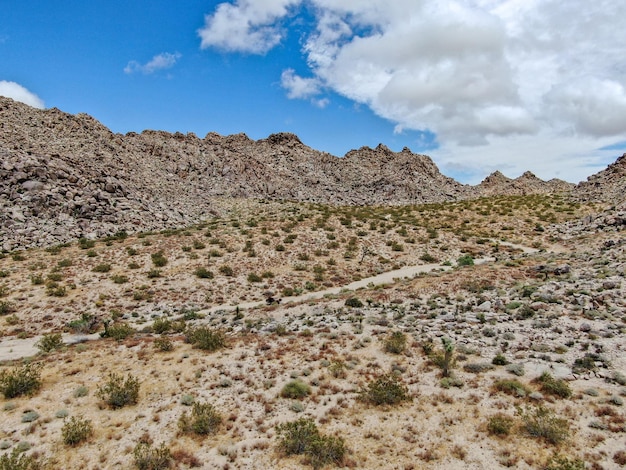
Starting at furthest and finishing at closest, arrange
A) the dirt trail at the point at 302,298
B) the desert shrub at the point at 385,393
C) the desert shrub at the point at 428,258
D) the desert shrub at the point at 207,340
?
1. the desert shrub at the point at 428,258
2. the dirt trail at the point at 302,298
3. the desert shrub at the point at 207,340
4. the desert shrub at the point at 385,393

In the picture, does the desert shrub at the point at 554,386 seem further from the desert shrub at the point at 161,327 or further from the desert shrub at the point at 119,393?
the desert shrub at the point at 161,327

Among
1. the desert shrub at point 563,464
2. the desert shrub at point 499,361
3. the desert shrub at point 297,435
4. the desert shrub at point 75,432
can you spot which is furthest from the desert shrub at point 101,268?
the desert shrub at point 563,464

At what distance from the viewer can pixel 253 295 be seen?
29891 mm

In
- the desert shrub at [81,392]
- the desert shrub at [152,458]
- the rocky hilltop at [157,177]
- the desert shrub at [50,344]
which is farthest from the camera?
the rocky hilltop at [157,177]

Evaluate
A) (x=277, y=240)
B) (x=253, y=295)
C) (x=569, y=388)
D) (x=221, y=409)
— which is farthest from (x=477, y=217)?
(x=221, y=409)

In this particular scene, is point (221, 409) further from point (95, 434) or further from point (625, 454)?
point (625, 454)

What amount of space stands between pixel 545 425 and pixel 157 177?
69.0 meters

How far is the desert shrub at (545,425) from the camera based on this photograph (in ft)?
35.0

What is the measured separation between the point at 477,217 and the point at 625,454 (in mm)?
52088

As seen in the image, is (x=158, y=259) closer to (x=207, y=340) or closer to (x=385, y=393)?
(x=207, y=340)

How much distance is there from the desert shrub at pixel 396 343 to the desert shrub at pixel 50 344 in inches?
653

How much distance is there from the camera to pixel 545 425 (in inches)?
432

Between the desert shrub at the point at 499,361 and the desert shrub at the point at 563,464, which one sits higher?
the desert shrub at the point at 499,361

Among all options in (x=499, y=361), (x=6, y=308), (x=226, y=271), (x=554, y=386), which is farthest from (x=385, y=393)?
(x=6, y=308)
